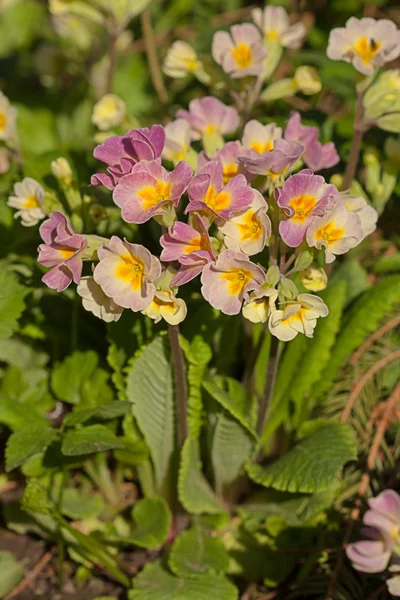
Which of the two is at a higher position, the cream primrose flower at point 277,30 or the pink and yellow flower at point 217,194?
the cream primrose flower at point 277,30

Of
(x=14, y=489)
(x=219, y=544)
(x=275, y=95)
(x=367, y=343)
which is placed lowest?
(x=14, y=489)

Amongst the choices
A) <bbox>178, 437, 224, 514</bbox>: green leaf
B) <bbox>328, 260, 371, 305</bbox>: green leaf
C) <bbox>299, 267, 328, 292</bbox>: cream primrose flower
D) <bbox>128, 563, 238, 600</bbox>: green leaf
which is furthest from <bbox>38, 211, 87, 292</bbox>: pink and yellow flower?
<bbox>328, 260, 371, 305</bbox>: green leaf

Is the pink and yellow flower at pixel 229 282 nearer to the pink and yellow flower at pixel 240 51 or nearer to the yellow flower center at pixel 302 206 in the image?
the yellow flower center at pixel 302 206

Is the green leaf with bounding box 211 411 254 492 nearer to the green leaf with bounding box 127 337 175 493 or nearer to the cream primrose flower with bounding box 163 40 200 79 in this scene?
the green leaf with bounding box 127 337 175 493

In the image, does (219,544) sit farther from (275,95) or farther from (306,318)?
(275,95)

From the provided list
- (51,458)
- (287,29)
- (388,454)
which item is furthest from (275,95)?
(51,458)

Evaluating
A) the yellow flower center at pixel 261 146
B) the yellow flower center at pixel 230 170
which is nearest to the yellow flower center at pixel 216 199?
the yellow flower center at pixel 230 170
